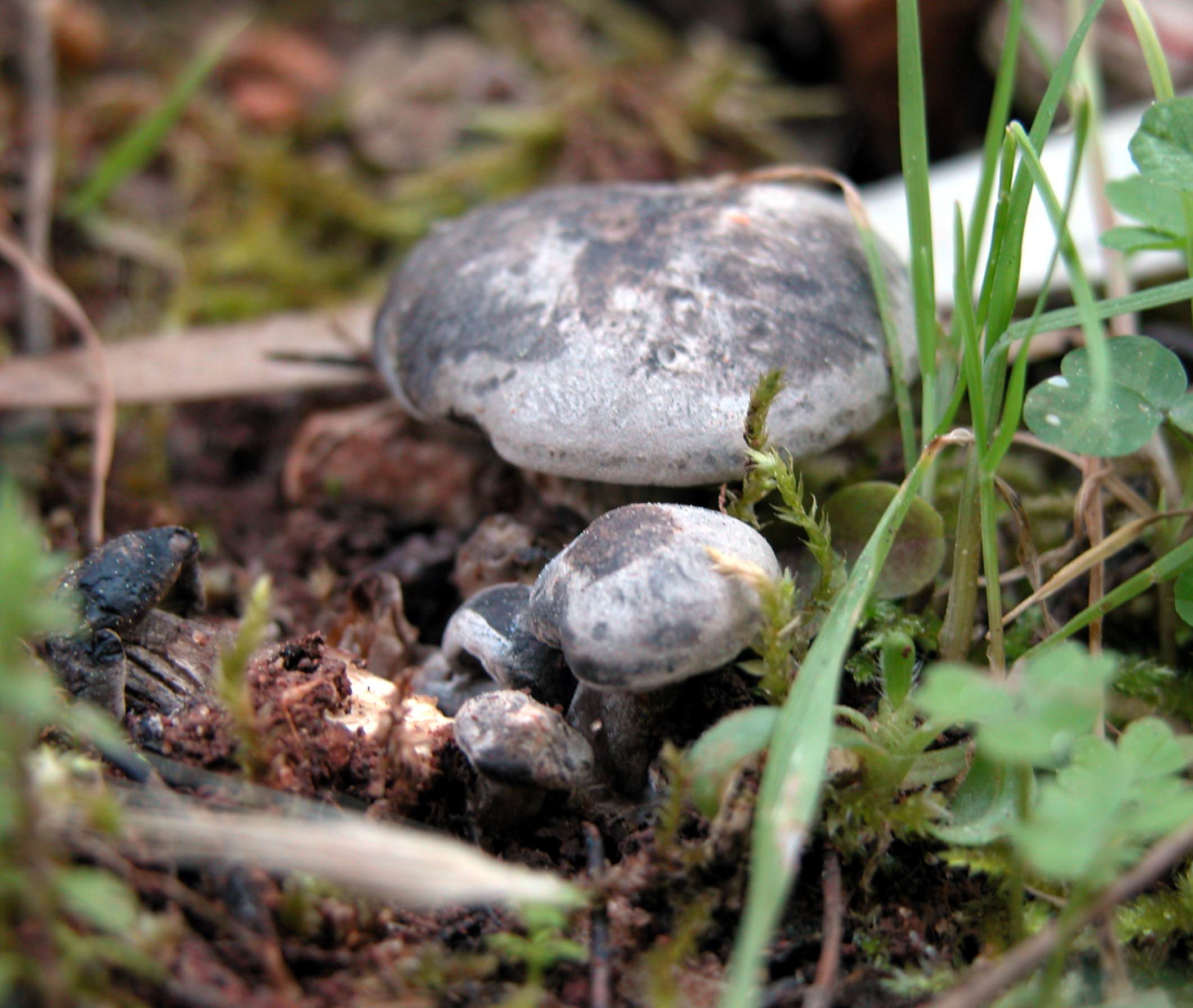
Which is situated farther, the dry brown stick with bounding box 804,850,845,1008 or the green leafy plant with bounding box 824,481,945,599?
the green leafy plant with bounding box 824,481,945,599

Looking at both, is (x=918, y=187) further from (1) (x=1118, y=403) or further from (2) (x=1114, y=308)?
(1) (x=1118, y=403)

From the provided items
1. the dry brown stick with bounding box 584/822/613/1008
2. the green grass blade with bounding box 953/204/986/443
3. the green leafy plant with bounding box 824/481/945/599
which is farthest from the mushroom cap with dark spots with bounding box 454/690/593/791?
the green grass blade with bounding box 953/204/986/443

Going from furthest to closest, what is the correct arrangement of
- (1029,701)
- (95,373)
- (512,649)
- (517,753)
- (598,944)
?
(95,373)
(512,649)
(517,753)
(598,944)
(1029,701)

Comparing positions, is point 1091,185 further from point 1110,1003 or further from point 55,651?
point 55,651

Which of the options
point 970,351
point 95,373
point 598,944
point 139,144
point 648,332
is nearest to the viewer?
point 598,944

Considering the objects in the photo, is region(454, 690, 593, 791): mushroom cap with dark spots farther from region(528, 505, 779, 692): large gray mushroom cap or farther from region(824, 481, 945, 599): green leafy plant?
region(824, 481, 945, 599): green leafy plant

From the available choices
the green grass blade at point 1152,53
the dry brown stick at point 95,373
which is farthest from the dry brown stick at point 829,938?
the dry brown stick at point 95,373

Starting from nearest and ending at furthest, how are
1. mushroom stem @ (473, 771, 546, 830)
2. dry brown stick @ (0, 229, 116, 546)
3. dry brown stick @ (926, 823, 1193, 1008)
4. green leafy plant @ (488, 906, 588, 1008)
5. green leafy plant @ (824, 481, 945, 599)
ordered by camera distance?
1. dry brown stick @ (926, 823, 1193, 1008)
2. green leafy plant @ (488, 906, 588, 1008)
3. mushroom stem @ (473, 771, 546, 830)
4. green leafy plant @ (824, 481, 945, 599)
5. dry brown stick @ (0, 229, 116, 546)

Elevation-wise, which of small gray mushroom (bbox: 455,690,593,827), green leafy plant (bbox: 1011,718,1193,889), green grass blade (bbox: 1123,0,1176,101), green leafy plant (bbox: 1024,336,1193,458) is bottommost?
small gray mushroom (bbox: 455,690,593,827)

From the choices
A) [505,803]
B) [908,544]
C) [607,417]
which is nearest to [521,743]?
[505,803]
